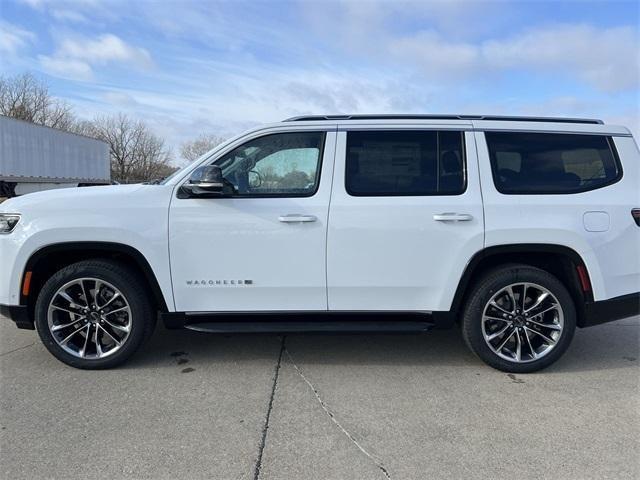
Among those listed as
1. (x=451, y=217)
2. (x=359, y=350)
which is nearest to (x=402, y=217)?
(x=451, y=217)

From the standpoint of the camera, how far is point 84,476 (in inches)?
97.0

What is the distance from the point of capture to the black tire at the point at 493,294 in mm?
3734

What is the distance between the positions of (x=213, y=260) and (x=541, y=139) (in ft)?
9.36

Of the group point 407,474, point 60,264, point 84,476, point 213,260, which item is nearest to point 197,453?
point 84,476

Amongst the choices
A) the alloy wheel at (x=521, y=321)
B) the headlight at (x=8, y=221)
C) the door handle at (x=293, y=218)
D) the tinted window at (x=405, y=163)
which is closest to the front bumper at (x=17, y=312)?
the headlight at (x=8, y=221)

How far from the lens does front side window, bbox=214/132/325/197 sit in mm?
3715

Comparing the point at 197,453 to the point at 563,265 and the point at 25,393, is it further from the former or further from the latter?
the point at 563,265

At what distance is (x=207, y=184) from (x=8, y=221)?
162cm

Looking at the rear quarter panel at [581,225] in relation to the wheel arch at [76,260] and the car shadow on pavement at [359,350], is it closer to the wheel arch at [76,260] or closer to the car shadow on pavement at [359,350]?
the car shadow on pavement at [359,350]

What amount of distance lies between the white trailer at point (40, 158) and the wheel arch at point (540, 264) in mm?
20665

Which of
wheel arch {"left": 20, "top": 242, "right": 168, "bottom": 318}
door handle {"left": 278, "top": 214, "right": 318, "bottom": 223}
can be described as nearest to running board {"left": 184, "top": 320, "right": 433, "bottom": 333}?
wheel arch {"left": 20, "top": 242, "right": 168, "bottom": 318}

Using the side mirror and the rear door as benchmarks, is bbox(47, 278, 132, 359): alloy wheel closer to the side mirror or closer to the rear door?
the side mirror

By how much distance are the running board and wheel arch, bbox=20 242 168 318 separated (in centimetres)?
45

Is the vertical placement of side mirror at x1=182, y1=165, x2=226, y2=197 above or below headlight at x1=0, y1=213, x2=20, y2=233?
above
